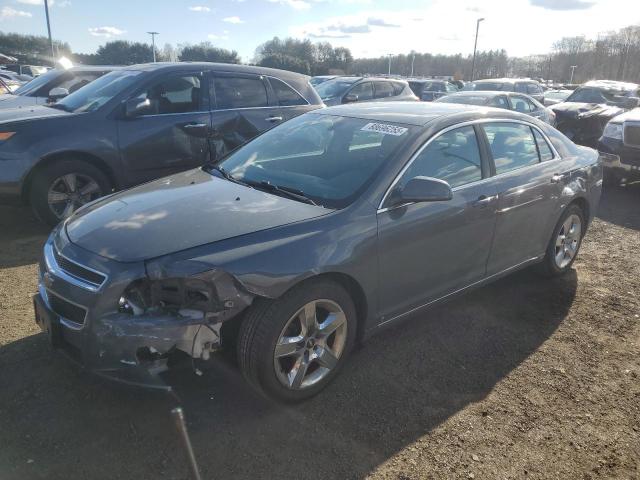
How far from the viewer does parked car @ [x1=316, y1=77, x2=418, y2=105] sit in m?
12.3

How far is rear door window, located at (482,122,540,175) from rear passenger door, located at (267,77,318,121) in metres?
3.30

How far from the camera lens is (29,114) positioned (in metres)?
→ 5.61

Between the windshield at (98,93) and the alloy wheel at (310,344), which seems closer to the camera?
the alloy wheel at (310,344)

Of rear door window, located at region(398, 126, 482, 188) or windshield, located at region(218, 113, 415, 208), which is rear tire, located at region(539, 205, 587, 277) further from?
windshield, located at region(218, 113, 415, 208)

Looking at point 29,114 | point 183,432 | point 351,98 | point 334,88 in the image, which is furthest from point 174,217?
point 334,88

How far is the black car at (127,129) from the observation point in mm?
5273

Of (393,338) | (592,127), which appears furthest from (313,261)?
(592,127)

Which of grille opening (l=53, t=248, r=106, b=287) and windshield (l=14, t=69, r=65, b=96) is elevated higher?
windshield (l=14, t=69, r=65, b=96)

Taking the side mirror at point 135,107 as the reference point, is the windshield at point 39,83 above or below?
above

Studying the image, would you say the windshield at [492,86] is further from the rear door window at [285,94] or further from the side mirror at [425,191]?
the side mirror at [425,191]

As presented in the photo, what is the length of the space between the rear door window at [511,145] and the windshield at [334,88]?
8512 millimetres

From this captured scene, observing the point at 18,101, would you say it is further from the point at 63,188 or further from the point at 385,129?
the point at 385,129

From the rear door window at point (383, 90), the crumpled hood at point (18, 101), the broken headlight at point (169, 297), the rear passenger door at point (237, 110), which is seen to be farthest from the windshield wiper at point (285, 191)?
the rear door window at point (383, 90)

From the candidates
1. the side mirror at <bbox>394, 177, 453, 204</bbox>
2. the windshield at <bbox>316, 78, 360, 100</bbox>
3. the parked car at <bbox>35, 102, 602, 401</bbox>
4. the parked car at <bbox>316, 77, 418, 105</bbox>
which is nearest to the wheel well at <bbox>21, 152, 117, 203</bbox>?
the parked car at <bbox>35, 102, 602, 401</bbox>
